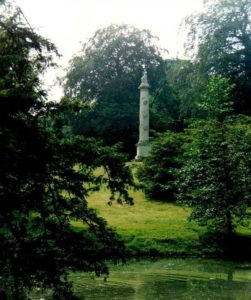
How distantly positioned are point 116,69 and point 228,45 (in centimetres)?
1620

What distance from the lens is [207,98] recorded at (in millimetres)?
19625

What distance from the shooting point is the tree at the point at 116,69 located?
173 ft

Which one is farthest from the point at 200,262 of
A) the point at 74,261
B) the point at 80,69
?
the point at 80,69

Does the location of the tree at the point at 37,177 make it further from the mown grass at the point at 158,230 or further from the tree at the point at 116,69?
the tree at the point at 116,69

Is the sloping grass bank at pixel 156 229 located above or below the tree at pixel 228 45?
below

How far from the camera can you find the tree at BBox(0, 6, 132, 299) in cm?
628

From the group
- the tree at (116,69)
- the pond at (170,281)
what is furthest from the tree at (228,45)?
the pond at (170,281)

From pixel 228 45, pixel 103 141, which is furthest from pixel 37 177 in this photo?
pixel 228 45

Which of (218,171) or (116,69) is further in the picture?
(116,69)

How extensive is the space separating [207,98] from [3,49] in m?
13.9

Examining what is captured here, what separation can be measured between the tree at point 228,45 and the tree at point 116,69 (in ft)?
40.5

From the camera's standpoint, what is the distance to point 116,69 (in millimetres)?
54188

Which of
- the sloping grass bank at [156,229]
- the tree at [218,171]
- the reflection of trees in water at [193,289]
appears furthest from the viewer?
the tree at [218,171]

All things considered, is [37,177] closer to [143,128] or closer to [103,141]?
[103,141]
